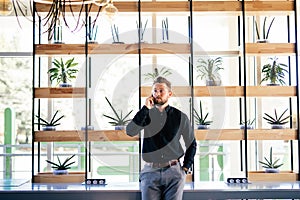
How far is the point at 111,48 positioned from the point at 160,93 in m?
1.30

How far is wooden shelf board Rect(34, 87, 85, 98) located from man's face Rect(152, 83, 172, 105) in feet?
4.39

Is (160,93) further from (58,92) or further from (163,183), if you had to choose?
(58,92)

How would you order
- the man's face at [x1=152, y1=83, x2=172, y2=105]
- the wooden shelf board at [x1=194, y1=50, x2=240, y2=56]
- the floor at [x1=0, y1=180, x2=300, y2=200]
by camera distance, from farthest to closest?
1. the wooden shelf board at [x1=194, y1=50, x2=240, y2=56]
2. the floor at [x1=0, y1=180, x2=300, y2=200]
3. the man's face at [x1=152, y1=83, x2=172, y2=105]

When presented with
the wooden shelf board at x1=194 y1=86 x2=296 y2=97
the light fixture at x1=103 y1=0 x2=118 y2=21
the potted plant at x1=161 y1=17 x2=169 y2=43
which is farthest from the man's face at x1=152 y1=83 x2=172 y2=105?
the potted plant at x1=161 y1=17 x2=169 y2=43

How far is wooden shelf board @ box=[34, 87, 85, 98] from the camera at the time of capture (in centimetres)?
443

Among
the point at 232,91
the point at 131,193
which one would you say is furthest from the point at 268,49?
the point at 131,193

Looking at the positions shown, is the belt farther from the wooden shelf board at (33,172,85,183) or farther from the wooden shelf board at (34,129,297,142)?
the wooden shelf board at (33,172,85,183)

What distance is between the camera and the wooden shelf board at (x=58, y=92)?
443cm

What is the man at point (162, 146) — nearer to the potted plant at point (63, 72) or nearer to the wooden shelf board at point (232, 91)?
the wooden shelf board at point (232, 91)

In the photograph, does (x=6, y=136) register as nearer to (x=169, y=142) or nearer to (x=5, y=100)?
(x=5, y=100)

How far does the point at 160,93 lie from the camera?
11.2 ft

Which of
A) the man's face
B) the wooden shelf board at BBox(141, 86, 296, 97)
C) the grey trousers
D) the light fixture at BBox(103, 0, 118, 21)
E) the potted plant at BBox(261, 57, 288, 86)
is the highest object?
the light fixture at BBox(103, 0, 118, 21)

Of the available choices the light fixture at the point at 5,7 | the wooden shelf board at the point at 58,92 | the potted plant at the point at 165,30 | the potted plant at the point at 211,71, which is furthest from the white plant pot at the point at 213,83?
the light fixture at the point at 5,7

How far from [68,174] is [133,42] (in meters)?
1.70
